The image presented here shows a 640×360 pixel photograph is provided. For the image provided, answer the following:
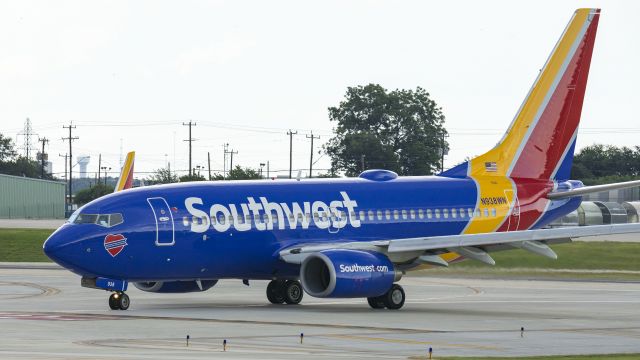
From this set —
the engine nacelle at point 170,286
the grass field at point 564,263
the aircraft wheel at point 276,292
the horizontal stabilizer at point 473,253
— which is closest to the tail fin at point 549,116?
the horizontal stabilizer at point 473,253

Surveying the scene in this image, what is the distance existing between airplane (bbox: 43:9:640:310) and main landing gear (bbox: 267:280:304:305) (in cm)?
4

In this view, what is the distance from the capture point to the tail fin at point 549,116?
163 ft

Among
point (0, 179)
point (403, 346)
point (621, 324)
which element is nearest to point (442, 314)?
point (621, 324)

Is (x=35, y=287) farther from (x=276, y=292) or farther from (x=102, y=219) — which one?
(x=102, y=219)

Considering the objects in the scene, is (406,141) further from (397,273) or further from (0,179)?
(397,273)

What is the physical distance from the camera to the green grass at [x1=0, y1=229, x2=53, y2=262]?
7781cm

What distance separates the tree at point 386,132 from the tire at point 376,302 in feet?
340

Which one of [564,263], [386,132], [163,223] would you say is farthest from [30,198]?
[163,223]

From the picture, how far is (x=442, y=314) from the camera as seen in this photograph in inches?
1594

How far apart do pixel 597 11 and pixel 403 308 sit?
15552 mm

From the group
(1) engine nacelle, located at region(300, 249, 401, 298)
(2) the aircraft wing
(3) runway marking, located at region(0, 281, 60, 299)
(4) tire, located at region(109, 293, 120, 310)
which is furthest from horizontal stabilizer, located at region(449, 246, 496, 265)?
(3) runway marking, located at region(0, 281, 60, 299)

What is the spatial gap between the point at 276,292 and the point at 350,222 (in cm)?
354

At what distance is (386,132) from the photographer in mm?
155375

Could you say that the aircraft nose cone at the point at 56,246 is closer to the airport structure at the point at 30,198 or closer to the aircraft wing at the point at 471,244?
the aircraft wing at the point at 471,244
